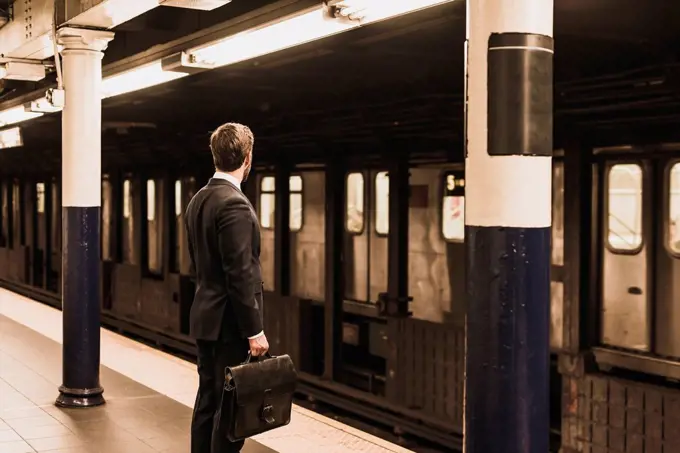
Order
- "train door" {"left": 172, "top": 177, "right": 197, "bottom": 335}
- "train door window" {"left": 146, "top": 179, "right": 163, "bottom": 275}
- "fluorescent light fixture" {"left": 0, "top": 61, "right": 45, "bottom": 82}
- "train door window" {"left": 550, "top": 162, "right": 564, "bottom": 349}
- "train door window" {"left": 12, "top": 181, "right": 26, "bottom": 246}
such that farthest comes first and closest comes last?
"train door window" {"left": 12, "top": 181, "right": 26, "bottom": 246}
"train door window" {"left": 146, "top": 179, "right": 163, "bottom": 275}
"train door" {"left": 172, "top": 177, "right": 197, "bottom": 335}
"fluorescent light fixture" {"left": 0, "top": 61, "right": 45, "bottom": 82}
"train door window" {"left": 550, "top": 162, "right": 564, "bottom": 349}

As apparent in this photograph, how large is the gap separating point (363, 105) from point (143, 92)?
98.6 inches

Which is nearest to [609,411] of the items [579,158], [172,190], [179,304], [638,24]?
[579,158]

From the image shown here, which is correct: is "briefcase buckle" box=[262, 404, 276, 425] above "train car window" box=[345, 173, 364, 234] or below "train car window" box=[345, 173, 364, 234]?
below

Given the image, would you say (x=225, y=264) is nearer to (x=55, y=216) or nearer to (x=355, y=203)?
(x=355, y=203)

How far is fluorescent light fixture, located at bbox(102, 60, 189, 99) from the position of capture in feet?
21.6

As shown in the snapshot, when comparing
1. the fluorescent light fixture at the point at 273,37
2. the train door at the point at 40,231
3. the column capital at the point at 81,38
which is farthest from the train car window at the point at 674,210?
the train door at the point at 40,231

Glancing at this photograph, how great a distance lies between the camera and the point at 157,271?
1511cm

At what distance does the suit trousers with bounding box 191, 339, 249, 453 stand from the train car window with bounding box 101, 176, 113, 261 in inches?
526

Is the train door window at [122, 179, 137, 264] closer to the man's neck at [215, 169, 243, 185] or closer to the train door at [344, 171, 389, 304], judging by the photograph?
the train door at [344, 171, 389, 304]

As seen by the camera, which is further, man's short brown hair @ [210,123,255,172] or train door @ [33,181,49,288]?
train door @ [33,181,49,288]

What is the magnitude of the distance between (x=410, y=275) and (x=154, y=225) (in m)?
7.00

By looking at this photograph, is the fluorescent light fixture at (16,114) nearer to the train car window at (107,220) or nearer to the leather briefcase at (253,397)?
the train car window at (107,220)

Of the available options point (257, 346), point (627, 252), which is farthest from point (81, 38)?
point (627, 252)

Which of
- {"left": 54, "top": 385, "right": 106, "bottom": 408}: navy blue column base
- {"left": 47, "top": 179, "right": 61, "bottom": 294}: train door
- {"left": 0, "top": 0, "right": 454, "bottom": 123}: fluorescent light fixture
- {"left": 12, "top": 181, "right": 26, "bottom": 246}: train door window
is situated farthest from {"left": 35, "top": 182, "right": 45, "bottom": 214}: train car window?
{"left": 54, "top": 385, "right": 106, "bottom": 408}: navy blue column base
